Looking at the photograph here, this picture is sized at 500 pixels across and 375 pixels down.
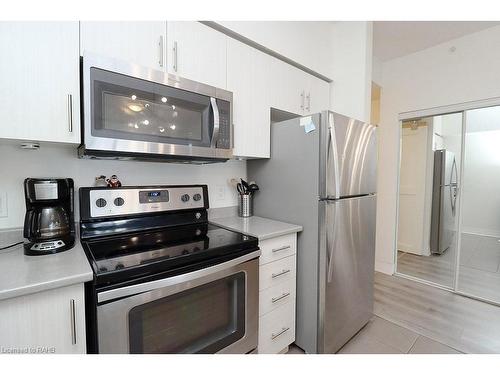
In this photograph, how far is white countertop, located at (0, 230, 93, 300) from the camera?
2.31ft

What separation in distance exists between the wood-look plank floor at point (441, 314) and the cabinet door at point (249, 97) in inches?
73.7

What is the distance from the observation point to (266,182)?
5.95 feet

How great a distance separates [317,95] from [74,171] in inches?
76.3

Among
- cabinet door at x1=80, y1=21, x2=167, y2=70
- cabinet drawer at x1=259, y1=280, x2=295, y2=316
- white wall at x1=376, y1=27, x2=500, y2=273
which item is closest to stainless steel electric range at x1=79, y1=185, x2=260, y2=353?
cabinet drawer at x1=259, y1=280, x2=295, y2=316

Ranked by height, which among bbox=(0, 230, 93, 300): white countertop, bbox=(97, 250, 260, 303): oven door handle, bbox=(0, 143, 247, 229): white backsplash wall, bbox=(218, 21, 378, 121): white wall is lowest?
bbox=(97, 250, 260, 303): oven door handle

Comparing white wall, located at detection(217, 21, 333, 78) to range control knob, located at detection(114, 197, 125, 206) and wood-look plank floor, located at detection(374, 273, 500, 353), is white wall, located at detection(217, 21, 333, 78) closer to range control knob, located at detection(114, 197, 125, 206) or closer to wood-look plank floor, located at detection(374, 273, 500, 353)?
range control knob, located at detection(114, 197, 125, 206)

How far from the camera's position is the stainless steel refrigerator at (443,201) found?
267 centimetres

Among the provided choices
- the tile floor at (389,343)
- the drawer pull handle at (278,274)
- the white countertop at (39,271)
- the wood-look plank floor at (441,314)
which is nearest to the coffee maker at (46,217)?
the white countertop at (39,271)

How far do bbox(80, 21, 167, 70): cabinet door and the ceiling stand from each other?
85.9 inches

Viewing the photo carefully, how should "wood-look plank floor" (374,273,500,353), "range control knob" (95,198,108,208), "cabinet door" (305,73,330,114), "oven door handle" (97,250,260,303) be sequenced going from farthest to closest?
"cabinet door" (305,73,330,114)
"wood-look plank floor" (374,273,500,353)
"range control knob" (95,198,108,208)
"oven door handle" (97,250,260,303)

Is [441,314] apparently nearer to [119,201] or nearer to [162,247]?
[162,247]

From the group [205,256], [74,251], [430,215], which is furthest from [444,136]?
[74,251]

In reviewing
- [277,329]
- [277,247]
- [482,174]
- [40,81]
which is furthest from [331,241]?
[482,174]

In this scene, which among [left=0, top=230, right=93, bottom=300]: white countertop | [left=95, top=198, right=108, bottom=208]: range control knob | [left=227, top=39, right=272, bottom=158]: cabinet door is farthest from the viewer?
Answer: [left=227, top=39, right=272, bottom=158]: cabinet door
